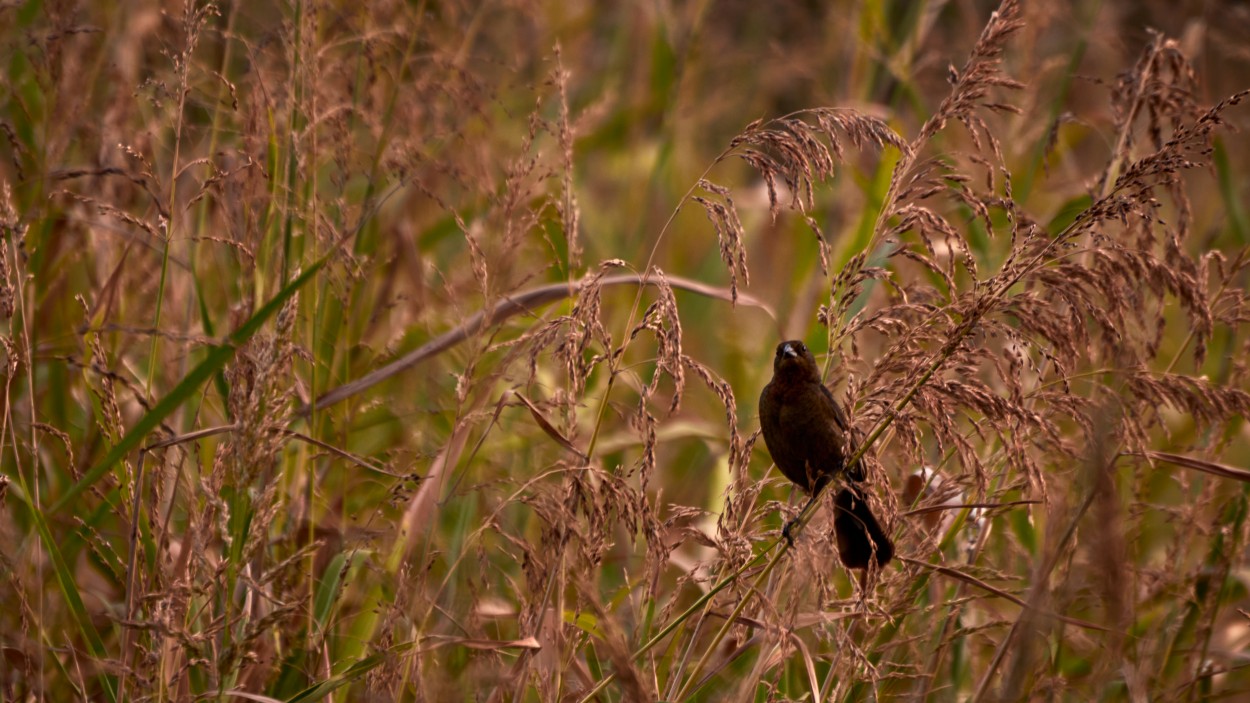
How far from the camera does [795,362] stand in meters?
2.36

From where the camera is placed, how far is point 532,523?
123 inches

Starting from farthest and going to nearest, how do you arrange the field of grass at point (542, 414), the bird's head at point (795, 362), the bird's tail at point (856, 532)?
the bird's head at point (795, 362) < the bird's tail at point (856, 532) < the field of grass at point (542, 414)

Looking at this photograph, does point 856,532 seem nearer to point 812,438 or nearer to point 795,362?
point 812,438

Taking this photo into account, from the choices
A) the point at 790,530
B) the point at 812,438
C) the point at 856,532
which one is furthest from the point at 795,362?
the point at 790,530

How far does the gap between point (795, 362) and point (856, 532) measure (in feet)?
1.32

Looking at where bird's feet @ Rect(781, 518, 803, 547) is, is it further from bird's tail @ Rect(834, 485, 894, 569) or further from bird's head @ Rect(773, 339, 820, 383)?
bird's head @ Rect(773, 339, 820, 383)

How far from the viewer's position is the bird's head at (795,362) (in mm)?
2357

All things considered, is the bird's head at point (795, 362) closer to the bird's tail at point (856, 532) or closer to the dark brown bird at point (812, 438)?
the dark brown bird at point (812, 438)

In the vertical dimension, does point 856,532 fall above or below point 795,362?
below

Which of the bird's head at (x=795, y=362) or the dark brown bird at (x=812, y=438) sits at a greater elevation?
the bird's head at (x=795, y=362)

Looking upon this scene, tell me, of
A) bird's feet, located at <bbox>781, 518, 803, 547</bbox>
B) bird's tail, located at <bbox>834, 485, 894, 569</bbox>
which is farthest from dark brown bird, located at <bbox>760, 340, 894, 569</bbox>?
bird's feet, located at <bbox>781, 518, 803, 547</bbox>

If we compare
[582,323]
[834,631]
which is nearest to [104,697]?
[582,323]

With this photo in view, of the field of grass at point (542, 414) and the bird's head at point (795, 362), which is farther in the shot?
the bird's head at point (795, 362)

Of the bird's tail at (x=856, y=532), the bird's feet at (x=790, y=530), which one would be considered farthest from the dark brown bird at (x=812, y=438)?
the bird's feet at (x=790, y=530)
